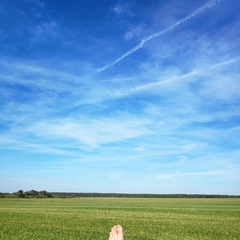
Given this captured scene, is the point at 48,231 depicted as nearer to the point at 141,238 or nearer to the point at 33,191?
the point at 141,238

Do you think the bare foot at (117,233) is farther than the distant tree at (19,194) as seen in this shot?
No

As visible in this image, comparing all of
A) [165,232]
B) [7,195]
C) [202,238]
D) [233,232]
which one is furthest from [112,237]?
[7,195]

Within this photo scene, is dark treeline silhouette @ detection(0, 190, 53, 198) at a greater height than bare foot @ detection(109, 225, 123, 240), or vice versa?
dark treeline silhouette @ detection(0, 190, 53, 198)

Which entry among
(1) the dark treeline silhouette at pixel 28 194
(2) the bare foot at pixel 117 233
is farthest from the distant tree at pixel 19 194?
(2) the bare foot at pixel 117 233

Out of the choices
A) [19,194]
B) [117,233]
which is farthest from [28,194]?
[117,233]

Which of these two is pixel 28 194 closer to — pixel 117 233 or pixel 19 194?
pixel 19 194

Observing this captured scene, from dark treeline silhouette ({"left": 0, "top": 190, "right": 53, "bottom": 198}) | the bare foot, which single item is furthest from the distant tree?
the bare foot

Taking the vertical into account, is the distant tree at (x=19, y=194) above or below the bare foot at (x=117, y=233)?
above

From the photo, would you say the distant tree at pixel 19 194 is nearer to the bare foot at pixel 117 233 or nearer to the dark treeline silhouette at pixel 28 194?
the dark treeline silhouette at pixel 28 194

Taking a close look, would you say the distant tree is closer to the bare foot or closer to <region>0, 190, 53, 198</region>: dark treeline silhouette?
<region>0, 190, 53, 198</region>: dark treeline silhouette

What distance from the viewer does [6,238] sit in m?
21.3

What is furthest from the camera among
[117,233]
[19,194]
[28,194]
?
[28,194]

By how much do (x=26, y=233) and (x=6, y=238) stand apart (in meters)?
2.34

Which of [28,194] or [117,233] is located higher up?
[28,194]
